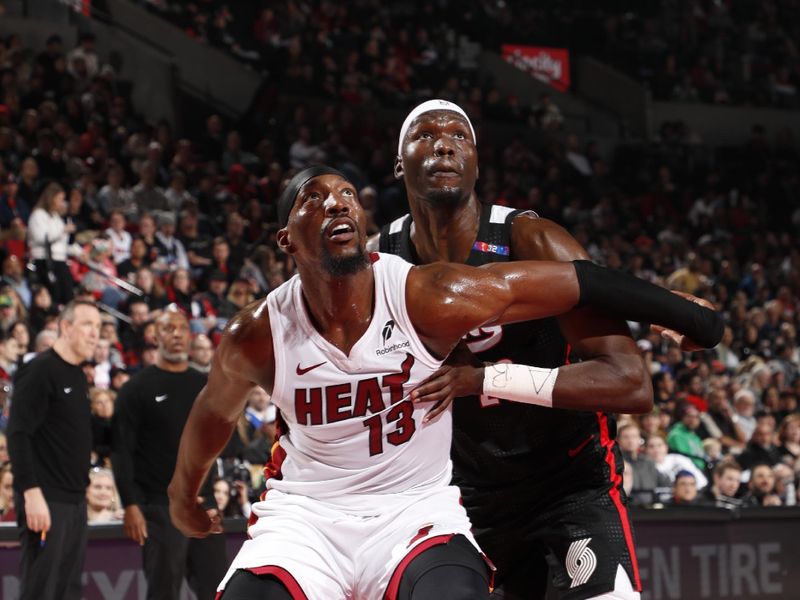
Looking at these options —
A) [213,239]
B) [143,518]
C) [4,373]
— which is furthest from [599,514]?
[213,239]

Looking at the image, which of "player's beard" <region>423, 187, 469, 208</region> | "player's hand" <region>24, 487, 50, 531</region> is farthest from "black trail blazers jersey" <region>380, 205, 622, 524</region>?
"player's hand" <region>24, 487, 50, 531</region>

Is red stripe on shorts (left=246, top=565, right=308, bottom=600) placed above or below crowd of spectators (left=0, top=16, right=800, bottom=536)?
below

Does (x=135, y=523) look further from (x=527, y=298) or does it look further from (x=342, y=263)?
(x=527, y=298)

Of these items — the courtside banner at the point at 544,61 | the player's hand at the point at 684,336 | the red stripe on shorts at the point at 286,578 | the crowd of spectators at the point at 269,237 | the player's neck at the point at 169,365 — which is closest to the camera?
the red stripe on shorts at the point at 286,578

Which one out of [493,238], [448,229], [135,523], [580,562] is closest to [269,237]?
[135,523]

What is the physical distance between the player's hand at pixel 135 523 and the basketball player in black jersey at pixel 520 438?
3081mm

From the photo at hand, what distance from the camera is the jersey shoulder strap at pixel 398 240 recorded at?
4.56m

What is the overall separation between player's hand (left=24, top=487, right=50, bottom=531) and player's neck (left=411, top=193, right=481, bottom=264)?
3141 mm

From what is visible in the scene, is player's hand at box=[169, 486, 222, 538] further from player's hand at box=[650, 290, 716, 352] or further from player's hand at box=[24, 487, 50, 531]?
player's hand at box=[24, 487, 50, 531]

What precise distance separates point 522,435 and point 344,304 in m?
0.99

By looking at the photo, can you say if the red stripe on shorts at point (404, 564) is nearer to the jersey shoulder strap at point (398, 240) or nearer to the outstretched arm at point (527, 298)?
the outstretched arm at point (527, 298)

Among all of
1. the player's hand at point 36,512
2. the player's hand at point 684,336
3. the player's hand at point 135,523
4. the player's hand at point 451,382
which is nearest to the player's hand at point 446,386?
the player's hand at point 451,382

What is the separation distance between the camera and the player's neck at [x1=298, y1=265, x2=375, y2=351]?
3.68m

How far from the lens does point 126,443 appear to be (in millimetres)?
7184
